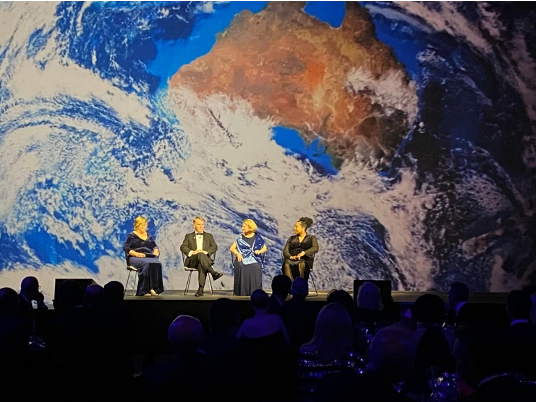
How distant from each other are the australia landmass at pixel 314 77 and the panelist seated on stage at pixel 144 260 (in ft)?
7.83

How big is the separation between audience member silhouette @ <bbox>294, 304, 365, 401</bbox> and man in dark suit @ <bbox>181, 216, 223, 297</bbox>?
5.06 meters

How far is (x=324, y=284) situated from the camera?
9.51m

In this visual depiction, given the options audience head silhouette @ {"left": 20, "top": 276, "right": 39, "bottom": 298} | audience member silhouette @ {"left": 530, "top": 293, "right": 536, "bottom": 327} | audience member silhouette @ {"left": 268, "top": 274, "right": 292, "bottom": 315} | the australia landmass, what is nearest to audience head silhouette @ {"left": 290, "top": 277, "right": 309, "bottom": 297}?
audience member silhouette @ {"left": 268, "top": 274, "right": 292, "bottom": 315}

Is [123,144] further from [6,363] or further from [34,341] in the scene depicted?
[6,363]

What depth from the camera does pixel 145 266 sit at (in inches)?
317

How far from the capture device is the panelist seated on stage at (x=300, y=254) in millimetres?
8273

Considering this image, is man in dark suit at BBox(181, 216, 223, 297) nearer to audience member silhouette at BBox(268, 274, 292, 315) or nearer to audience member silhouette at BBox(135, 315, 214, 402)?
audience member silhouette at BBox(268, 274, 292, 315)

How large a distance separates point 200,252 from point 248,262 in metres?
0.59

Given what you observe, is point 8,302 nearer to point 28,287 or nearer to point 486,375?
point 28,287

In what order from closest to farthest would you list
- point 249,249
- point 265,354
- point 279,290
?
point 265,354, point 279,290, point 249,249

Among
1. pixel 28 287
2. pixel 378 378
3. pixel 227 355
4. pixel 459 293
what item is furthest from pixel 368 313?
pixel 28 287

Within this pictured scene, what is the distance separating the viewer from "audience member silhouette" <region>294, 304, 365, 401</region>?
125 inches

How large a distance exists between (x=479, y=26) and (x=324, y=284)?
4143mm

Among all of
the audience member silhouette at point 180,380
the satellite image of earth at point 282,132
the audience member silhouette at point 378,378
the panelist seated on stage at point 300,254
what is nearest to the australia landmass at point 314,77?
the satellite image of earth at point 282,132
